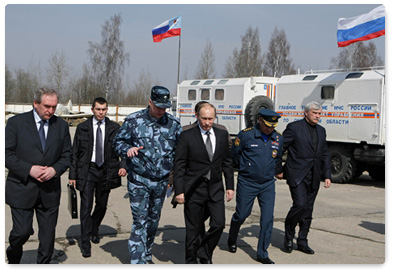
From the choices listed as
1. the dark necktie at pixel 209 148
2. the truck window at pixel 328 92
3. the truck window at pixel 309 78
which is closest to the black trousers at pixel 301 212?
the dark necktie at pixel 209 148

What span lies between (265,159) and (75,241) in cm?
274

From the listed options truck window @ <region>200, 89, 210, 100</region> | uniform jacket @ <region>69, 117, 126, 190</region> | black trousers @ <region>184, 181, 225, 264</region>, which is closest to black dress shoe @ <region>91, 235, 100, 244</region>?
uniform jacket @ <region>69, 117, 126, 190</region>

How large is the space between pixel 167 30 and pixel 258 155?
18.0m

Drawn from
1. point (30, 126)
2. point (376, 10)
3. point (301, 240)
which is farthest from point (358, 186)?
point (30, 126)

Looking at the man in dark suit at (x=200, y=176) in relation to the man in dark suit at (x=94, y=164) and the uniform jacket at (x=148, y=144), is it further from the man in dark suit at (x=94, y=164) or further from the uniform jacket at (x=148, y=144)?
the man in dark suit at (x=94, y=164)

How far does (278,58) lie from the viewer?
55.7m

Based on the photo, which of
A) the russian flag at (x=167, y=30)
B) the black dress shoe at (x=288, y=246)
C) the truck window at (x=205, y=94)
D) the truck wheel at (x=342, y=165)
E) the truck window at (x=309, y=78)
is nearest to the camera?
the black dress shoe at (x=288, y=246)

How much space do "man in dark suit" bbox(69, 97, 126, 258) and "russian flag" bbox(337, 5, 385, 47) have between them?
10267 millimetres

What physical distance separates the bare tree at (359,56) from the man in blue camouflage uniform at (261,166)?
35.4 metres

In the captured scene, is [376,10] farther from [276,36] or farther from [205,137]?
A: [276,36]

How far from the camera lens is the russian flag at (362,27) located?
14.3 meters

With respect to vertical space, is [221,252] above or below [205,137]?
below

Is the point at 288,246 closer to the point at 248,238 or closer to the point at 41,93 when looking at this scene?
the point at 248,238

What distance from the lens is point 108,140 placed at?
21.4 ft
